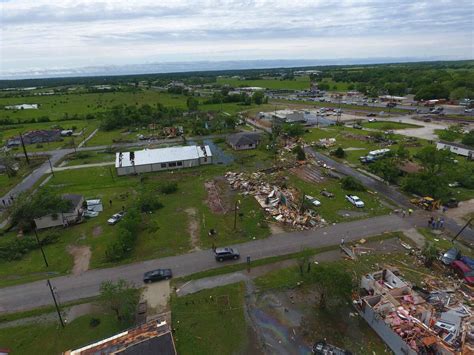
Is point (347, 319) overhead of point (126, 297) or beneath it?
beneath

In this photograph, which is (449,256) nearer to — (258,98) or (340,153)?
(340,153)

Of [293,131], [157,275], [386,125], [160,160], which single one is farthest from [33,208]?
[386,125]

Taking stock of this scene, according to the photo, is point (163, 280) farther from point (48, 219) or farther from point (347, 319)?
point (48, 219)

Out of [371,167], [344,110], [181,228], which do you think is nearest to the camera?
[181,228]

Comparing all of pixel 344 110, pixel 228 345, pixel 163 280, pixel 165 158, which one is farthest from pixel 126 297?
pixel 344 110

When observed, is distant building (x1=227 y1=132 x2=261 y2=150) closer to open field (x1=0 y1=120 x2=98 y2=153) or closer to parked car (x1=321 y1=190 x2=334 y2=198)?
parked car (x1=321 y1=190 x2=334 y2=198)

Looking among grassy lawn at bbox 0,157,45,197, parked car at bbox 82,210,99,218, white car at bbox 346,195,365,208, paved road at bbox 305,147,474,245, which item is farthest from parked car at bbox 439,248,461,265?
grassy lawn at bbox 0,157,45,197
